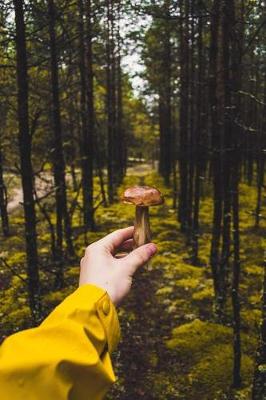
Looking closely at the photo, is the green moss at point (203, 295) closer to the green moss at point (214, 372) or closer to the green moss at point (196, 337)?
the green moss at point (196, 337)

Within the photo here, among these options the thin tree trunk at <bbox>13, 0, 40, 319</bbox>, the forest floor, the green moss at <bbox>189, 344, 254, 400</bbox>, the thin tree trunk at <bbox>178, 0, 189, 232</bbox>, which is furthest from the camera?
the thin tree trunk at <bbox>178, 0, 189, 232</bbox>

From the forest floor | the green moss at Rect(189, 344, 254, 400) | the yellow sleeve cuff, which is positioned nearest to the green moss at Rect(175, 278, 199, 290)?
the forest floor

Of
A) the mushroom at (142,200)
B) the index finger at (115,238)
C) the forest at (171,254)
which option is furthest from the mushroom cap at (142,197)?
the forest at (171,254)

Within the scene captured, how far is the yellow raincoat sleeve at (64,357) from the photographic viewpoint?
1171mm

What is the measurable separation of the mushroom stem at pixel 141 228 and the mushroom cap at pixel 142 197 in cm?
4

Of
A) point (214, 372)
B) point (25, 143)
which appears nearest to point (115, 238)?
point (25, 143)

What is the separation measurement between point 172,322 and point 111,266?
763 centimetres

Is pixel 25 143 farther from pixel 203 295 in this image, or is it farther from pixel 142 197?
pixel 203 295

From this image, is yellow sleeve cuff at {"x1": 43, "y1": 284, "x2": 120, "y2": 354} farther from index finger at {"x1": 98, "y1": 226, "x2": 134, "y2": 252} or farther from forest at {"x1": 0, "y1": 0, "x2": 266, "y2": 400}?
forest at {"x1": 0, "y1": 0, "x2": 266, "y2": 400}

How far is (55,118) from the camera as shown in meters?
9.83

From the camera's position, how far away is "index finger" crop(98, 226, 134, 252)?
188 centimetres

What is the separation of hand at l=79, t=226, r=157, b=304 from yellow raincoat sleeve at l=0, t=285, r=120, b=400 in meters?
0.20

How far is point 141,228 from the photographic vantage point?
2.24 metres

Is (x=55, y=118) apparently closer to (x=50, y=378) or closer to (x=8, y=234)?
(x=8, y=234)
